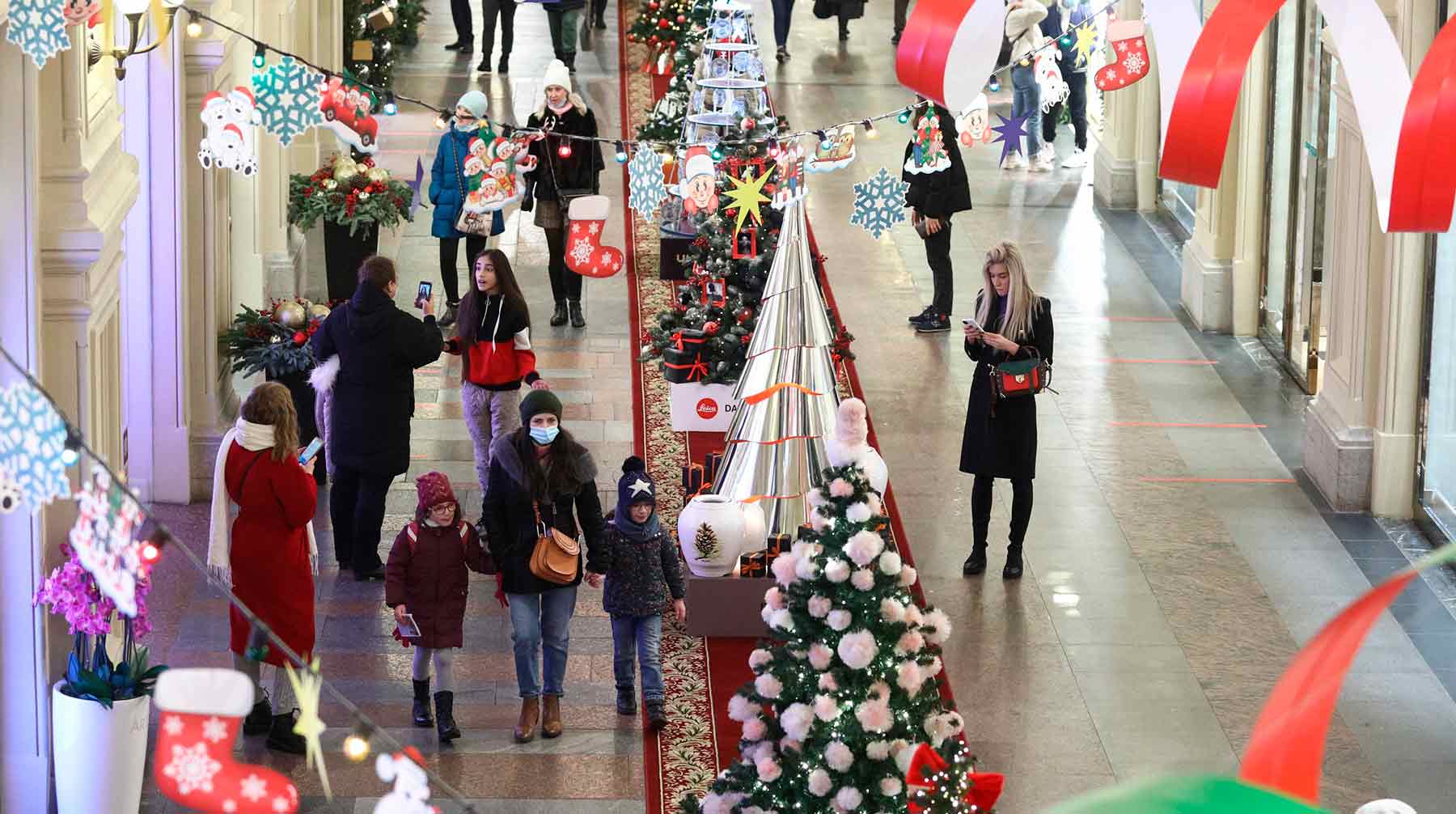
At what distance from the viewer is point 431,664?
351 inches

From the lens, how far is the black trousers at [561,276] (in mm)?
13789

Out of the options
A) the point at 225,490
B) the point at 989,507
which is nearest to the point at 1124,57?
the point at 989,507

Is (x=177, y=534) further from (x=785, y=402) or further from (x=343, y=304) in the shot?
(x=785, y=402)

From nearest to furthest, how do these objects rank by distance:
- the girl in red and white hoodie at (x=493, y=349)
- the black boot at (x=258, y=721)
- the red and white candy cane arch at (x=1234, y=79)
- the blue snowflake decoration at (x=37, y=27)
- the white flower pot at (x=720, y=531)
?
the red and white candy cane arch at (x=1234, y=79), the blue snowflake decoration at (x=37, y=27), the black boot at (x=258, y=721), the white flower pot at (x=720, y=531), the girl in red and white hoodie at (x=493, y=349)

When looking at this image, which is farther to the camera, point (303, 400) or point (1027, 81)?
point (1027, 81)

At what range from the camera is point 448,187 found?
13.0 m

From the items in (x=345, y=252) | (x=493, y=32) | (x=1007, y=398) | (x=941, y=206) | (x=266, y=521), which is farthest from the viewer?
(x=493, y=32)

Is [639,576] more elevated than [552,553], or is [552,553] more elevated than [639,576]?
[552,553]

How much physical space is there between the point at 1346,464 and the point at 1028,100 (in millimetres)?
8947

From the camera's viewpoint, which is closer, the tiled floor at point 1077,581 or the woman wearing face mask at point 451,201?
the tiled floor at point 1077,581

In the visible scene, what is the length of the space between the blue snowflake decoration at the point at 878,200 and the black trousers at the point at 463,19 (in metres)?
13.2

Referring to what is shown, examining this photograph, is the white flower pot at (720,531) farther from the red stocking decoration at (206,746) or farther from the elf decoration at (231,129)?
the red stocking decoration at (206,746)

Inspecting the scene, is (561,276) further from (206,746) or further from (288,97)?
(206,746)

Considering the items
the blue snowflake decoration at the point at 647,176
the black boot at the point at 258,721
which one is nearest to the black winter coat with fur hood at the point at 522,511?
the black boot at the point at 258,721
